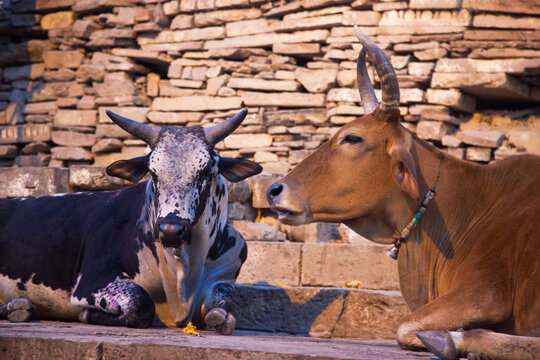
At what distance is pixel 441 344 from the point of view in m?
3.16

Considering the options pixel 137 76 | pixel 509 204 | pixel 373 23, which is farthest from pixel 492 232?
pixel 137 76

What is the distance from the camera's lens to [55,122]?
13.5m

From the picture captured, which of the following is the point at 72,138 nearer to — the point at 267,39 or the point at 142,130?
the point at 267,39

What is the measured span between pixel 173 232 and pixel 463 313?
1751 mm

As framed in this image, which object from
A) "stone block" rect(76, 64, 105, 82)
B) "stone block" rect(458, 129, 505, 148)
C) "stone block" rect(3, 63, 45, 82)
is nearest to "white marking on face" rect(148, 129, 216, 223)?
"stone block" rect(458, 129, 505, 148)

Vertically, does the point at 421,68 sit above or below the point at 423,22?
below

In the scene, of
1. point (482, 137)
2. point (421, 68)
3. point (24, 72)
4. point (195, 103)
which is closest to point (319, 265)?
point (482, 137)

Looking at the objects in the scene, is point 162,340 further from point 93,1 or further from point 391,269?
point 93,1

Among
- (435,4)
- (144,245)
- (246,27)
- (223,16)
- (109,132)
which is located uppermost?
(435,4)

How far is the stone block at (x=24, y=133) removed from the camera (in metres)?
13.3

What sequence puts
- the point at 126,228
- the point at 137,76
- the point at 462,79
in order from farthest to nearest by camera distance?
the point at 137,76, the point at 462,79, the point at 126,228

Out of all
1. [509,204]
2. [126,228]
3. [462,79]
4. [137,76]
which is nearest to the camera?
[509,204]

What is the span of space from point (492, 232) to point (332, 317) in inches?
76.2

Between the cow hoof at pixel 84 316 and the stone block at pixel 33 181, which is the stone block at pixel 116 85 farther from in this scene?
the cow hoof at pixel 84 316
